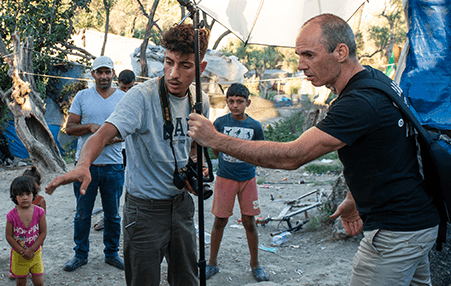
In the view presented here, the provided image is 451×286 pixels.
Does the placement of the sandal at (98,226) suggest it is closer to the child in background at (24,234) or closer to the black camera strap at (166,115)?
the child in background at (24,234)

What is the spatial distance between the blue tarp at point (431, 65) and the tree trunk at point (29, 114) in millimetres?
8230

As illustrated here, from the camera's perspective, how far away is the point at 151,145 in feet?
7.73

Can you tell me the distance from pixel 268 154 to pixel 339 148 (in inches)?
14.1

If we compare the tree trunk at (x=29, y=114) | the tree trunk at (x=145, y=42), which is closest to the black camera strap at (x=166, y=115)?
the tree trunk at (x=29, y=114)

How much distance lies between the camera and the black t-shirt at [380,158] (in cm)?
182

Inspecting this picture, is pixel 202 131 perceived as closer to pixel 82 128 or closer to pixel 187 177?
pixel 187 177

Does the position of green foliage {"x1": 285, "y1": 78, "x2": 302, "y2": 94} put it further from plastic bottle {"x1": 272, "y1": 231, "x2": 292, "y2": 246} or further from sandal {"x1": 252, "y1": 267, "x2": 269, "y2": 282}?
sandal {"x1": 252, "y1": 267, "x2": 269, "y2": 282}

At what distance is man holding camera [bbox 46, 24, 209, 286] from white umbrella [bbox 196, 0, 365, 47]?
1445 millimetres

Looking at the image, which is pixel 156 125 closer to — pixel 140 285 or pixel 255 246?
pixel 140 285

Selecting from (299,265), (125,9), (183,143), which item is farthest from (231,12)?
(125,9)

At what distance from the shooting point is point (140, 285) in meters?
2.37

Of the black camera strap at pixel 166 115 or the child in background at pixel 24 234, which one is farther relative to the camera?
the child in background at pixel 24 234

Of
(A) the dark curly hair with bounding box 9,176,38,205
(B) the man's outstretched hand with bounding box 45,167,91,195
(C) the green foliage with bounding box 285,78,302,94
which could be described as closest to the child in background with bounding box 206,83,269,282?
(A) the dark curly hair with bounding box 9,176,38,205

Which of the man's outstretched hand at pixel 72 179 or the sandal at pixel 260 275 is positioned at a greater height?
the man's outstretched hand at pixel 72 179
